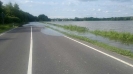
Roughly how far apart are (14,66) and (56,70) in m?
2.00

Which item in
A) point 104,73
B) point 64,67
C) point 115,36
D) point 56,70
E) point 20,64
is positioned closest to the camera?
point 104,73

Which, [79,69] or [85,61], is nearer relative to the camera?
[79,69]

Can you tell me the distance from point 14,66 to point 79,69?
109 inches

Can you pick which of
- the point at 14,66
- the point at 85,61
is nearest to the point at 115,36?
the point at 85,61

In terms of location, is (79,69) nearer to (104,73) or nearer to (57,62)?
(104,73)

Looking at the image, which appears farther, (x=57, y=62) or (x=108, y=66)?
(x=57, y=62)

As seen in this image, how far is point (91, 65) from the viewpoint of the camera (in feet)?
29.8

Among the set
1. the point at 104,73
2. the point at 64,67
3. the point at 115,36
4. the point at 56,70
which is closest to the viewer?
the point at 104,73

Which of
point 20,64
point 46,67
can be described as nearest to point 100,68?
point 46,67

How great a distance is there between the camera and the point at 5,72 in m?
8.09

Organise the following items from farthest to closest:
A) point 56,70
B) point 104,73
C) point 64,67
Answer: point 64,67, point 56,70, point 104,73

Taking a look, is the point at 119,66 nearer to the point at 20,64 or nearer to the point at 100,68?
the point at 100,68

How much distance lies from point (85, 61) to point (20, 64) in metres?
2.88

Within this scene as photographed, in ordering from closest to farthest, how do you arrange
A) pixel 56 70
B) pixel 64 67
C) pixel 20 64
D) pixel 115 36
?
Result: pixel 56 70
pixel 64 67
pixel 20 64
pixel 115 36
